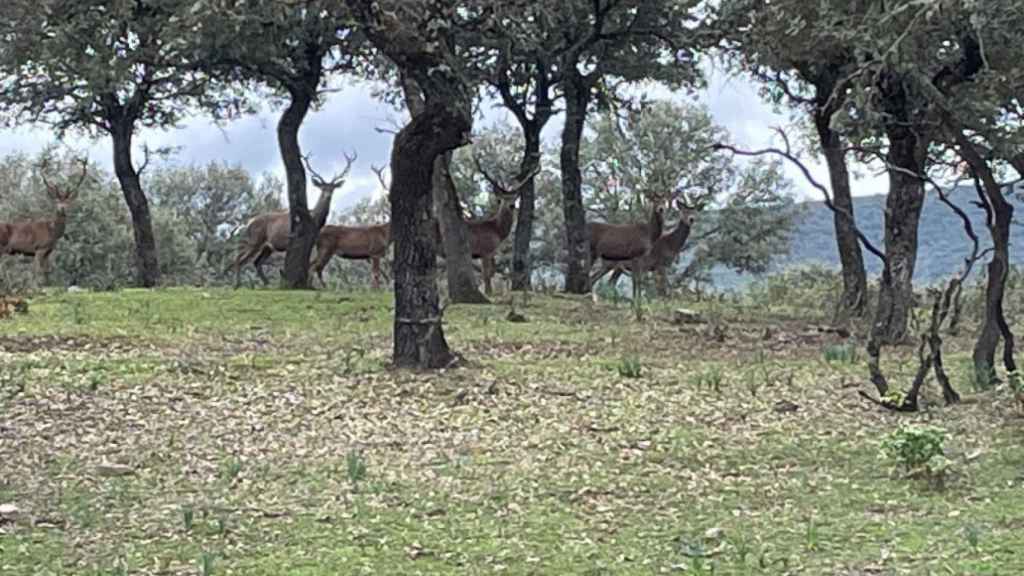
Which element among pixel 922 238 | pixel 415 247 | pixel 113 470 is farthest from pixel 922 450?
pixel 922 238

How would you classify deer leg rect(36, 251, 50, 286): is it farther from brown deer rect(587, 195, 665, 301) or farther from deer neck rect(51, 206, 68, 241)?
brown deer rect(587, 195, 665, 301)

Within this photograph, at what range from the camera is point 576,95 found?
20594 mm

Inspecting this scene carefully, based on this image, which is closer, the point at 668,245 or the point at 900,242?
the point at 900,242

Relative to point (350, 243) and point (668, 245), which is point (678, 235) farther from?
point (350, 243)

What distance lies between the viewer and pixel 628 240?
2125 cm

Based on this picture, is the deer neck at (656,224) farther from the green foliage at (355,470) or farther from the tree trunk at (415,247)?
the green foliage at (355,470)

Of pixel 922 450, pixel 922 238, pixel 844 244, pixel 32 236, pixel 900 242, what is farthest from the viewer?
pixel 922 238

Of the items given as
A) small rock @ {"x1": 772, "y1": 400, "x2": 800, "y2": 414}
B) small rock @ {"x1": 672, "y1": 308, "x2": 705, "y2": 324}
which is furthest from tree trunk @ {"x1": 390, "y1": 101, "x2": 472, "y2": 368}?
small rock @ {"x1": 672, "y1": 308, "x2": 705, "y2": 324}

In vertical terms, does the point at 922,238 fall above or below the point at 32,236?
above

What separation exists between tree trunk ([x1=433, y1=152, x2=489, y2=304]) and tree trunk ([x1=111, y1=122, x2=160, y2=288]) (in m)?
8.60

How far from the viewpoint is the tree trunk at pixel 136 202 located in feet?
73.5

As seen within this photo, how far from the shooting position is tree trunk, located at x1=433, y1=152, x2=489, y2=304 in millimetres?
15469

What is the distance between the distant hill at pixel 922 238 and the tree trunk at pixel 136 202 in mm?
11937

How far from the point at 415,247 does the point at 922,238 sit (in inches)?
609
